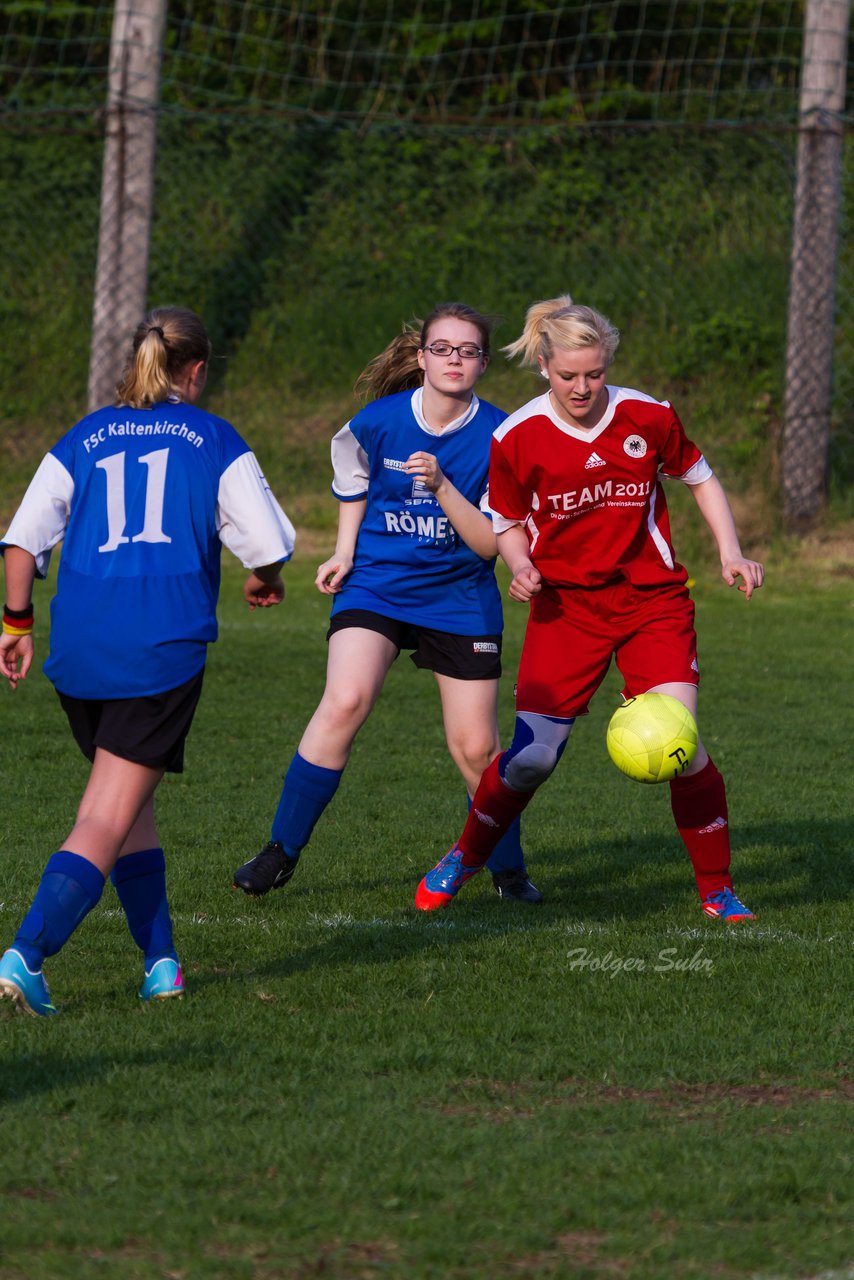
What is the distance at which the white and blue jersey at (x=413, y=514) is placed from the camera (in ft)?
18.0

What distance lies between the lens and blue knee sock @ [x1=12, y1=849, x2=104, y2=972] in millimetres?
Answer: 3963

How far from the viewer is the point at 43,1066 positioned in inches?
147

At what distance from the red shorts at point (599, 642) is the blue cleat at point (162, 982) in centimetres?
139

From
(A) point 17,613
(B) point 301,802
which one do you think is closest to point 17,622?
(A) point 17,613

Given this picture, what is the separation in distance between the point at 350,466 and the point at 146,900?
1.81 meters

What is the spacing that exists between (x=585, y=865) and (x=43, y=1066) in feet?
8.33

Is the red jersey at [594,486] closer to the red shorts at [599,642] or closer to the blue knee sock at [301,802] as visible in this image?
the red shorts at [599,642]

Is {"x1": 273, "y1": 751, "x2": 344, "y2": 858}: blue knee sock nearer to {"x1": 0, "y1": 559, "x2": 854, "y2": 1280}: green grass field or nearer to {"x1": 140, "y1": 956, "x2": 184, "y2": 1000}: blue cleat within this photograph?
{"x1": 0, "y1": 559, "x2": 854, "y2": 1280}: green grass field

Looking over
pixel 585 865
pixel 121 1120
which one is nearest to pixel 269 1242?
pixel 121 1120

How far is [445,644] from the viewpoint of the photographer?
18.2 ft

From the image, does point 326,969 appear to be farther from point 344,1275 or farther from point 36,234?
point 36,234

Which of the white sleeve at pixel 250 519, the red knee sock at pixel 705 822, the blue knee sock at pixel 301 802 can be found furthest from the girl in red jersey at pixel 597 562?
the white sleeve at pixel 250 519

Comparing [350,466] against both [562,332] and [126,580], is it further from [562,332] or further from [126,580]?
[126,580]

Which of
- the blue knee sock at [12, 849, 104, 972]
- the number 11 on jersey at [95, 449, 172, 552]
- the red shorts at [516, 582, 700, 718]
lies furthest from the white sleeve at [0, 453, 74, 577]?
the red shorts at [516, 582, 700, 718]
